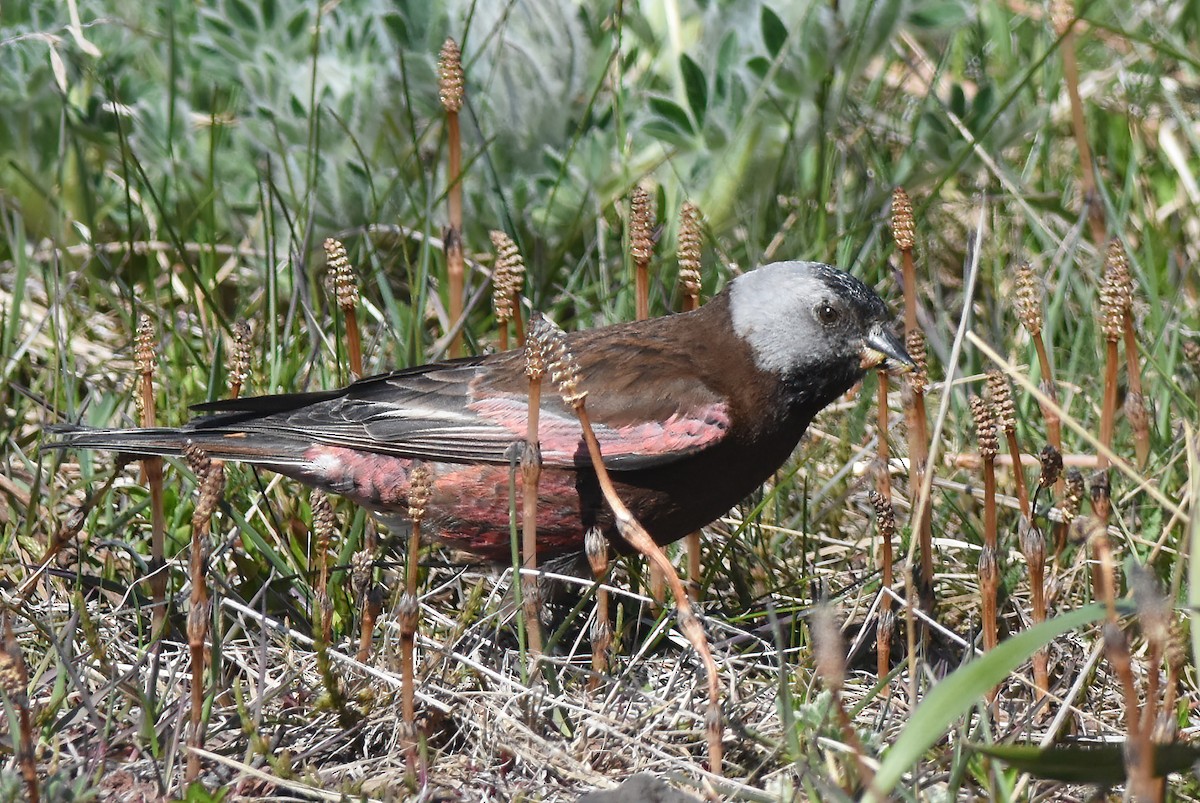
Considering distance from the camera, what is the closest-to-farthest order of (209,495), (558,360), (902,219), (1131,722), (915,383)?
1. (1131,722)
2. (209,495)
3. (558,360)
4. (902,219)
5. (915,383)

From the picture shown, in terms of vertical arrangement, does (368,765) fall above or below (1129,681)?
below

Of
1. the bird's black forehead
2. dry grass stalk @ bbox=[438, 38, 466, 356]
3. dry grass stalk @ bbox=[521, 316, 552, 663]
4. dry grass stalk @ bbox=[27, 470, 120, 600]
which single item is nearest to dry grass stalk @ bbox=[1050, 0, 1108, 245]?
the bird's black forehead

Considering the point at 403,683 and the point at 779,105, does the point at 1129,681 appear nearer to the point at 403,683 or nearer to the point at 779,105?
the point at 403,683

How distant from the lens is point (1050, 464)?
11.0 feet

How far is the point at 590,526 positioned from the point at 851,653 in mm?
779

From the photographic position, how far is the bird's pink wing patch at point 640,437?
3738 mm

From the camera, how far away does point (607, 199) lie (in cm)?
520

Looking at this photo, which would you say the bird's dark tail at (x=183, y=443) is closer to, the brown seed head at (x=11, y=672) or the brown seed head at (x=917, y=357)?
the brown seed head at (x=11, y=672)

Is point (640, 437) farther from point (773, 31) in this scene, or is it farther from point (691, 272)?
point (773, 31)

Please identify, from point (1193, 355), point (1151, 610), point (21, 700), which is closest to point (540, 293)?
point (1193, 355)

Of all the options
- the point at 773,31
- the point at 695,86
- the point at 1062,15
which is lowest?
the point at 695,86

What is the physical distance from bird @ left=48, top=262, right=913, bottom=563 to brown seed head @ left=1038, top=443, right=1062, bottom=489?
57 cm

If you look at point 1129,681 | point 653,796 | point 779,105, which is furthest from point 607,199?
point 1129,681

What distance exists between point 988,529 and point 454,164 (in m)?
1.73
